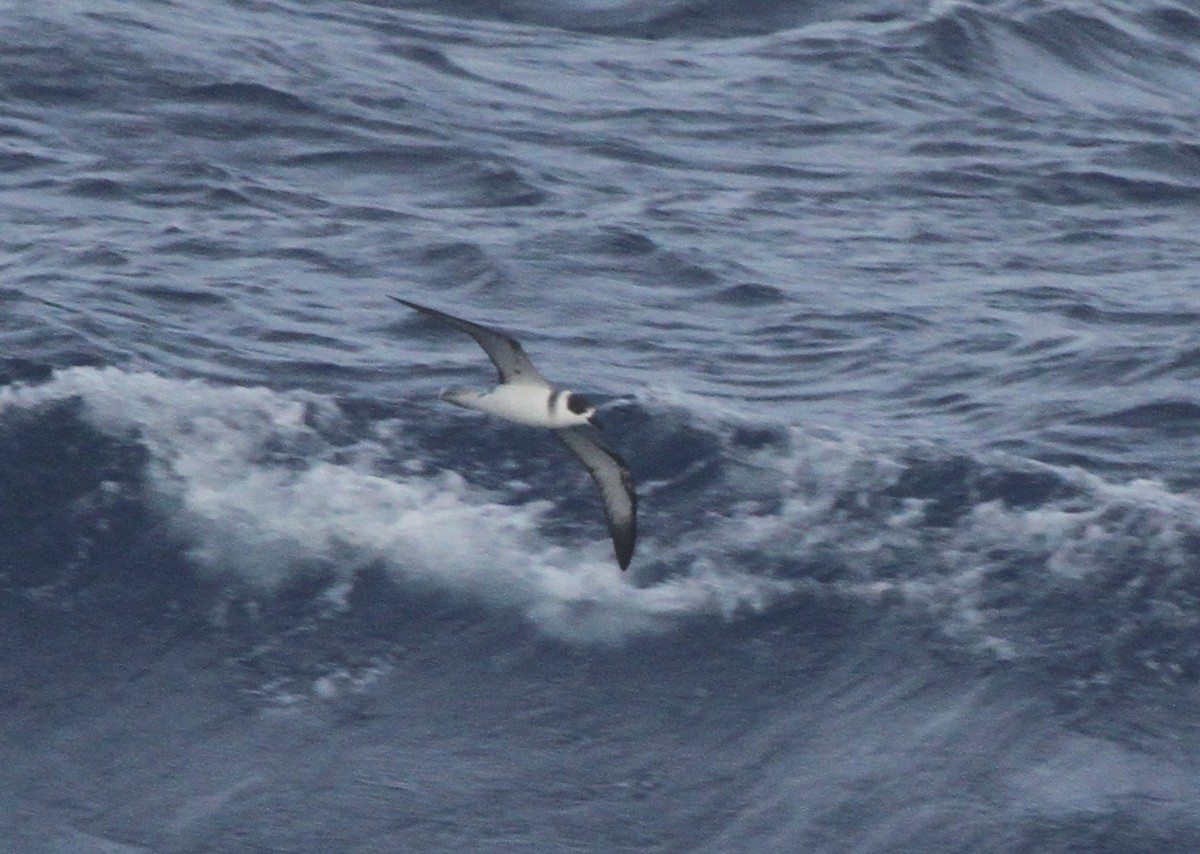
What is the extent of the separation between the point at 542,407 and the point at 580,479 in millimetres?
4008

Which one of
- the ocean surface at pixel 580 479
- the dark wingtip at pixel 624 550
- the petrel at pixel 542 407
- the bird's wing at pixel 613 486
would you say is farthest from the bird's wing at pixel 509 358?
the ocean surface at pixel 580 479

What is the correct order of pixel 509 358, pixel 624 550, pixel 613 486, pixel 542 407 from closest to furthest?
1. pixel 509 358
2. pixel 542 407
3. pixel 624 550
4. pixel 613 486

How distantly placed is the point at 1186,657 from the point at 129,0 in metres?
21.3

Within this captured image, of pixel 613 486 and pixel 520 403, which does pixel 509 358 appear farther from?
pixel 613 486

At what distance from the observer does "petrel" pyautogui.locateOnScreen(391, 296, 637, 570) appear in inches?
655

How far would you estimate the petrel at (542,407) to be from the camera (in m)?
16.6

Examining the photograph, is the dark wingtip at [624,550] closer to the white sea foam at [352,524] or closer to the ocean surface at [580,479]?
the ocean surface at [580,479]

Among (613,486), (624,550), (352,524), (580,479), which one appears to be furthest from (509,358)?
(580,479)

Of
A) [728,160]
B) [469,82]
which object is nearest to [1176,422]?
[728,160]

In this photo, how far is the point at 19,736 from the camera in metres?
17.8

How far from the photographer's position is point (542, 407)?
16.9 m

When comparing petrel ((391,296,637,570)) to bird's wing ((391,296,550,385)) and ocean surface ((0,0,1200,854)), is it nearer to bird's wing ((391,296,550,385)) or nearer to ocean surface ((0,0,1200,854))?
bird's wing ((391,296,550,385))

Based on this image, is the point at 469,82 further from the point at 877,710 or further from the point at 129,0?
the point at 877,710

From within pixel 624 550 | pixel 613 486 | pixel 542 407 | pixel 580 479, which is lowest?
pixel 580 479
